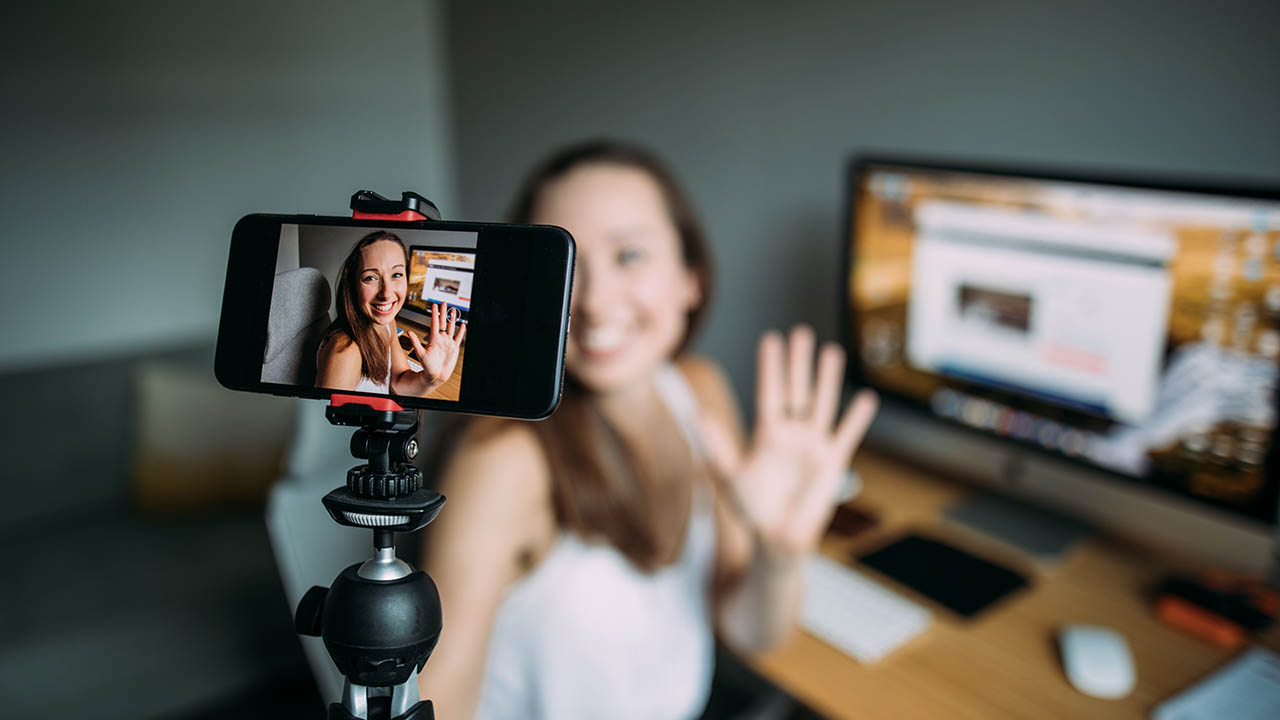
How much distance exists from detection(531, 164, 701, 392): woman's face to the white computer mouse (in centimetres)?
59

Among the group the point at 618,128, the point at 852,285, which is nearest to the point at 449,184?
the point at 618,128

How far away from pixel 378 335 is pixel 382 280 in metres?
0.02

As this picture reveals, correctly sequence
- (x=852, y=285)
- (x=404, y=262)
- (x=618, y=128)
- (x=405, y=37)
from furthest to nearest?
(x=405, y=37) → (x=618, y=128) → (x=852, y=285) → (x=404, y=262)

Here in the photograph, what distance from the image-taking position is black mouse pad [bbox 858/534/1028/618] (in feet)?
3.70

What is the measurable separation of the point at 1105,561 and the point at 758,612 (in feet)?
1.83

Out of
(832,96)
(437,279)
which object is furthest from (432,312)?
(832,96)

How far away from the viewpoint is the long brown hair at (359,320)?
0.36 meters

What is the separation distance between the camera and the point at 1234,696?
917mm

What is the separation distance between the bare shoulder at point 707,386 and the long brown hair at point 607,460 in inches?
7.6

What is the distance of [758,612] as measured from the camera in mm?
1059

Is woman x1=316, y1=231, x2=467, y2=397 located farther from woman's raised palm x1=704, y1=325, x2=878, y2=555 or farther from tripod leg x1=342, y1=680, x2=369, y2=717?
woman's raised palm x1=704, y1=325, x2=878, y2=555

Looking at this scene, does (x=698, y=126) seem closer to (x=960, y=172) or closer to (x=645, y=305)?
(x=960, y=172)

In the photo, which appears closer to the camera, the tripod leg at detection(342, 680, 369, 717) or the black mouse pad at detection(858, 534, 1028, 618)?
the tripod leg at detection(342, 680, 369, 717)

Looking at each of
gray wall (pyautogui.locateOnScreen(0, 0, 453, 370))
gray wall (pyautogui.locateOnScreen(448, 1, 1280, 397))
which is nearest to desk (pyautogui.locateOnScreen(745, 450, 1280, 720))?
gray wall (pyautogui.locateOnScreen(448, 1, 1280, 397))
